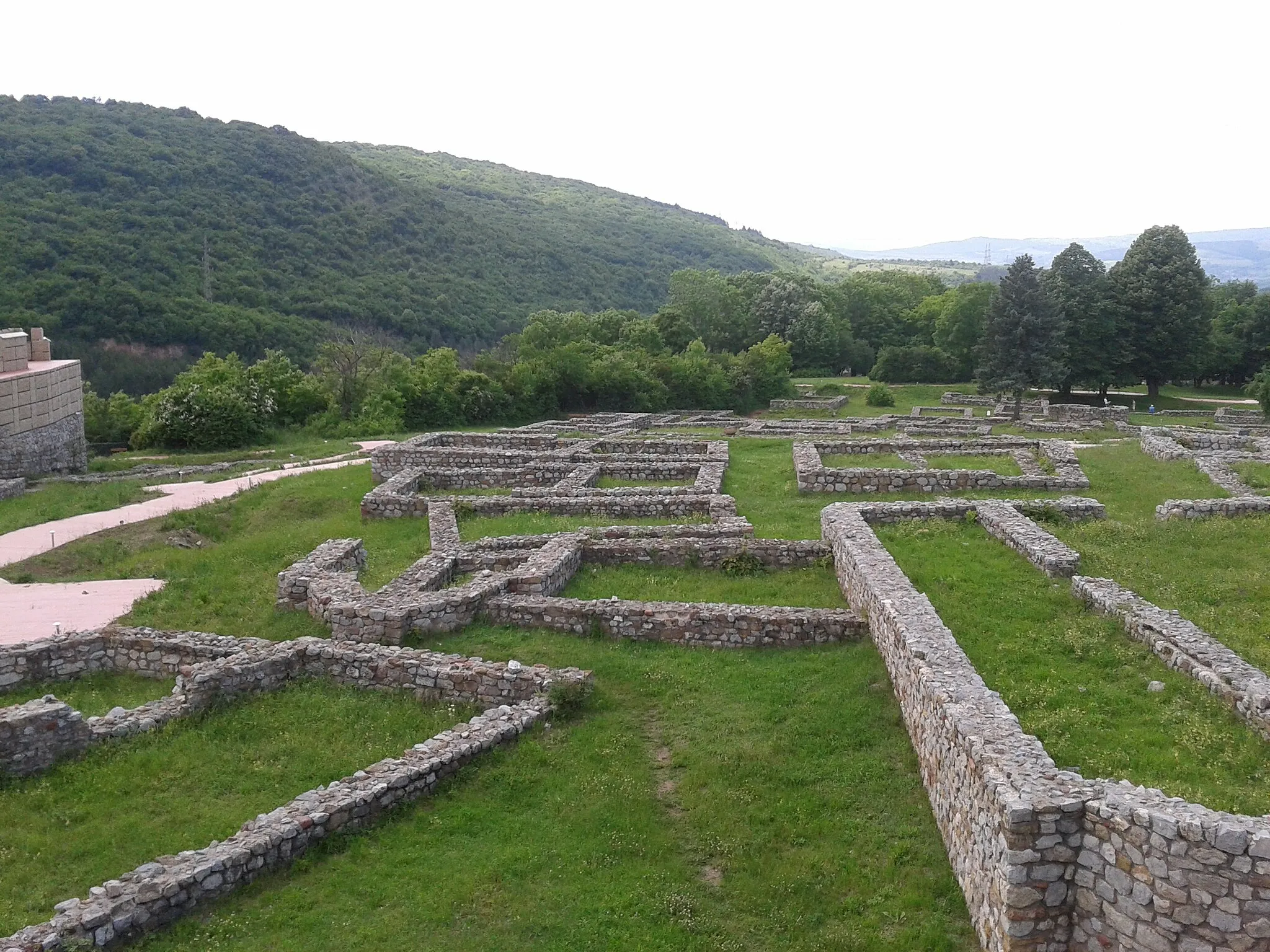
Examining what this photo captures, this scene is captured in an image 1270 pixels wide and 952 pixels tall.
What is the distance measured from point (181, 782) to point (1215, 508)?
56.4 ft

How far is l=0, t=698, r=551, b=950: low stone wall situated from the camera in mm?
7078

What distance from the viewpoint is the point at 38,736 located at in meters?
10.3

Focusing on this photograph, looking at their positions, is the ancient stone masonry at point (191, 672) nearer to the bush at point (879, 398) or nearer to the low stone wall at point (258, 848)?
the low stone wall at point (258, 848)

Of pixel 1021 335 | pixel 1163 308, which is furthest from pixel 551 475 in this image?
pixel 1163 308

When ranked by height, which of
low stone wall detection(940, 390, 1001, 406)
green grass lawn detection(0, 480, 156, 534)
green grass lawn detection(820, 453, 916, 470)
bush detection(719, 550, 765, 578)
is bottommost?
green grass lawn detection(0, 480, 156, 534)

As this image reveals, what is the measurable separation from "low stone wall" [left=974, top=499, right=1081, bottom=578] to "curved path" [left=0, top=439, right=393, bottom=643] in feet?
50.3

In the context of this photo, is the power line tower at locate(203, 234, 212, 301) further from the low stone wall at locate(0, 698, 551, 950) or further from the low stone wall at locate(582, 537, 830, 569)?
the low stone wall at locate(0, 698, 551, 950)

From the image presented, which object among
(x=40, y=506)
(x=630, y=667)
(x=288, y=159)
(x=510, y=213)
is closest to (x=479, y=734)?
(x=630, y=667)

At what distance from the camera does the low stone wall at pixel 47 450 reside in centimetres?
2961

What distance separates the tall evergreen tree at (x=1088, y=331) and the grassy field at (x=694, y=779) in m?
41.8

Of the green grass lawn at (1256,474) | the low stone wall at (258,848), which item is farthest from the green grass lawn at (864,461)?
the low stone wall at (258,848)

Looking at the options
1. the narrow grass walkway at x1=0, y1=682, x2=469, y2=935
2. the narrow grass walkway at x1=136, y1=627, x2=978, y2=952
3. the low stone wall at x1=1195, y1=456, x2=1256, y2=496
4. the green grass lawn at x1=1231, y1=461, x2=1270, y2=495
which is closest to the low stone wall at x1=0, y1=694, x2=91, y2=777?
the narrow grass walkway at x1=0, y1=682, x2=469, y2=935

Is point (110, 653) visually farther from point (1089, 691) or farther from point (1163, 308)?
point (1163, 308)

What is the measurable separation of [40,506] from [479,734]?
21.4 metres
